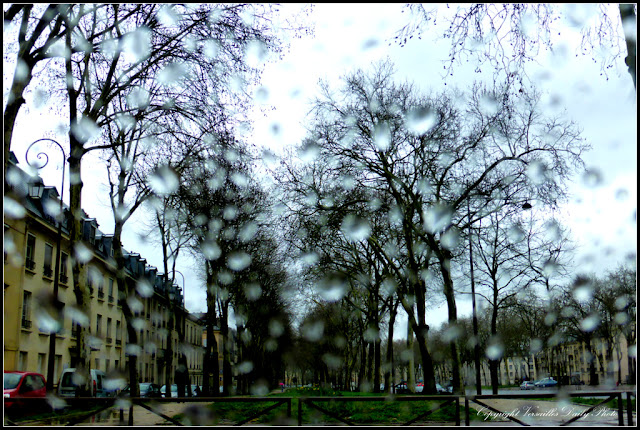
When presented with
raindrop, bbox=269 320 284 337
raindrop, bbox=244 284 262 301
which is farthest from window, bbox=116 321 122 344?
raindrop, bbox=269 320 284 337

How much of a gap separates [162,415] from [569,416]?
7.52 meters

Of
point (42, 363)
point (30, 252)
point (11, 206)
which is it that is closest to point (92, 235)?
point (30, 252)

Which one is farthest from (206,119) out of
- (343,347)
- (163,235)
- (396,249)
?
(343,347)

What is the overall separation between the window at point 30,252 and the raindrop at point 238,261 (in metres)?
9.39

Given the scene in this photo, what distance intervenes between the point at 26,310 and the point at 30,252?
281cm

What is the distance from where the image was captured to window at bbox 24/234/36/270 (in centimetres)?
2709

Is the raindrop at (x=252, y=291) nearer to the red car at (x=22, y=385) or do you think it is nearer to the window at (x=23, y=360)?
the window at (x=23, y=360)

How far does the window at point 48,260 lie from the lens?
29.2 m

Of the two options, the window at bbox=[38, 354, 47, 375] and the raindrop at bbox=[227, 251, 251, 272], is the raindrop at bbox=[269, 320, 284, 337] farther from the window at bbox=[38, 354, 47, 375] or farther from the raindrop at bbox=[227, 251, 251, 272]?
the window at bbox=[38, 354, 47, 375]

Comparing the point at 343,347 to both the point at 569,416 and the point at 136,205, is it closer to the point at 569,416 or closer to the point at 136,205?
the point at 136,205

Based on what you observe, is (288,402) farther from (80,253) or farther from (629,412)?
(80,253)

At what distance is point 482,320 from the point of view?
64.4 metres

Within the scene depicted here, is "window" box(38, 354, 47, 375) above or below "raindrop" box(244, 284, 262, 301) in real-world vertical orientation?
below

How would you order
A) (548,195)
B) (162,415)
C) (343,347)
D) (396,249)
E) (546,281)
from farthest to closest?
(343,347) < (396,249) < (546,281) < (548,195) < (162,415)
